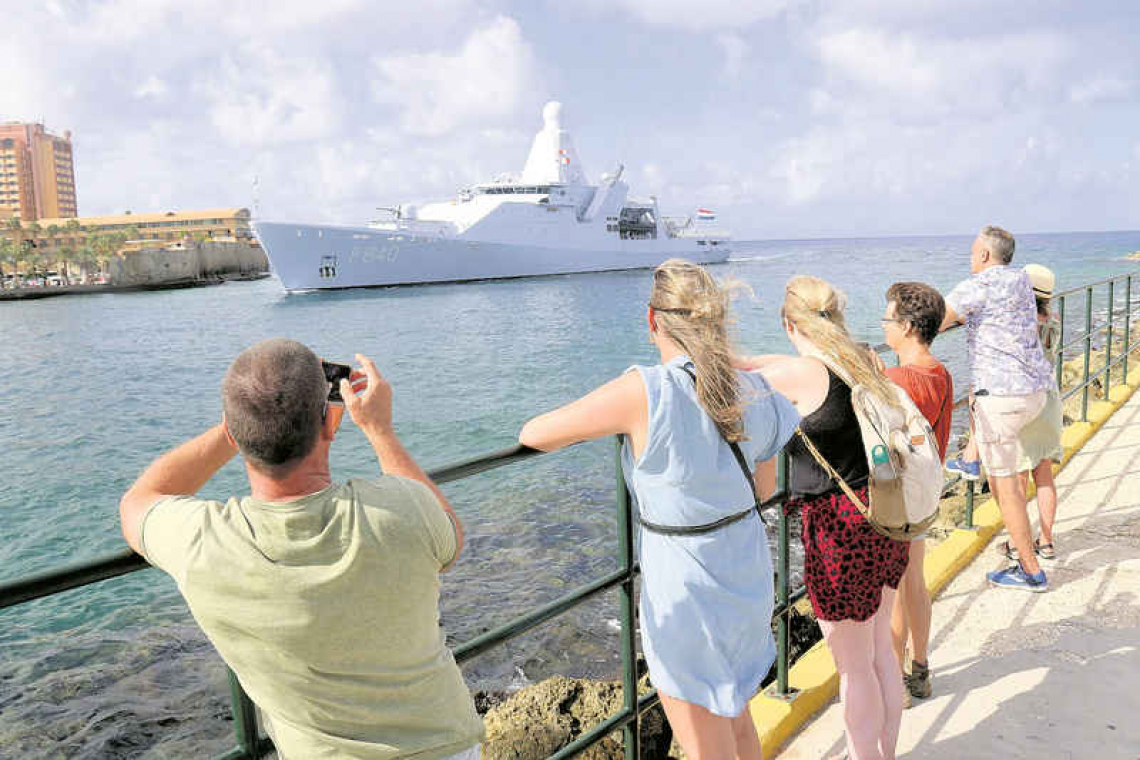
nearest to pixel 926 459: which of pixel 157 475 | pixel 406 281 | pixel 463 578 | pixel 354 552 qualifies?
pixel 354 552

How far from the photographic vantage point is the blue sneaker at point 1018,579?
10.8 ft

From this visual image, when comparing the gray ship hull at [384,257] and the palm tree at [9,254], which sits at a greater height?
the palm tree at [9,254]

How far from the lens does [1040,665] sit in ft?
9.06

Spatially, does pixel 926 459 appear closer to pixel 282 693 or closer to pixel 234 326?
pixel 282 693

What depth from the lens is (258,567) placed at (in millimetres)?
1005

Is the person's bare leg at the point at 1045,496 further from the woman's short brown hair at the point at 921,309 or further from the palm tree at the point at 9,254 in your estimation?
the palm tree at the point at 9,254

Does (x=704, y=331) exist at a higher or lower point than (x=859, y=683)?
higher

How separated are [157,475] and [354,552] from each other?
330mm

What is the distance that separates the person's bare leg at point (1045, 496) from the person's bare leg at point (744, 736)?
229 cm

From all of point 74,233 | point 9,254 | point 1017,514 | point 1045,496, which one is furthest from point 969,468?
point 74,233

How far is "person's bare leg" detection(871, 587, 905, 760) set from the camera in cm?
207

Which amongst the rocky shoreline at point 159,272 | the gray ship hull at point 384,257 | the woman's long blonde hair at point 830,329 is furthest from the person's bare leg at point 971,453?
the rocky shoreline at point 159,272

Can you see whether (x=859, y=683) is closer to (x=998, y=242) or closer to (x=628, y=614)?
(x=628, y=614)

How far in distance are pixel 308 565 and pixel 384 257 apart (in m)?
47.0
